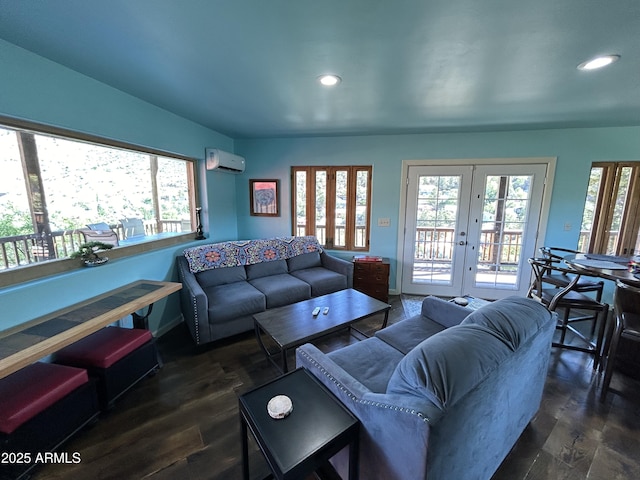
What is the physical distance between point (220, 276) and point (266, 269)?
0.62 m

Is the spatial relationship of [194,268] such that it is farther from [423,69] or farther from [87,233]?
[423,69]

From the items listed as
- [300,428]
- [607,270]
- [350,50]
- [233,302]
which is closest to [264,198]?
[233,302]

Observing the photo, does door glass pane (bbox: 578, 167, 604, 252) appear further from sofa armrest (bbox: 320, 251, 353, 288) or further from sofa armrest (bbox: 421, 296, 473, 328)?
sofa armrest (bbox: 320, 251, 353, 288)

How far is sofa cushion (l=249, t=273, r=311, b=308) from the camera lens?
9.61ft

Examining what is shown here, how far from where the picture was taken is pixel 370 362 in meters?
1.64

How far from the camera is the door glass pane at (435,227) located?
3.73 metres

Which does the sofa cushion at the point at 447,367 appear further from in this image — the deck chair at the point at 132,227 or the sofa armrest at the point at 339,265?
the deck chair at the point at 132,227

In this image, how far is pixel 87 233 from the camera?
90.3 inches

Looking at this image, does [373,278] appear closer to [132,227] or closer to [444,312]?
[444,312]

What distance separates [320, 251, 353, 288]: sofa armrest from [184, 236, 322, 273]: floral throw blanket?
160mm

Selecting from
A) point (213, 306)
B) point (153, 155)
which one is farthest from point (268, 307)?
point (153, 155)

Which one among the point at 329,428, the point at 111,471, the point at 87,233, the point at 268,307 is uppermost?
the point at 87,233

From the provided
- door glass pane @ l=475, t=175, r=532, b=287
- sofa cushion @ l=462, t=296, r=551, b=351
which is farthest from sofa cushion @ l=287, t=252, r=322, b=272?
sofa cushion @ l=462, t=296, r=551, b=351

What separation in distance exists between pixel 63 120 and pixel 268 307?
91.0 inches
